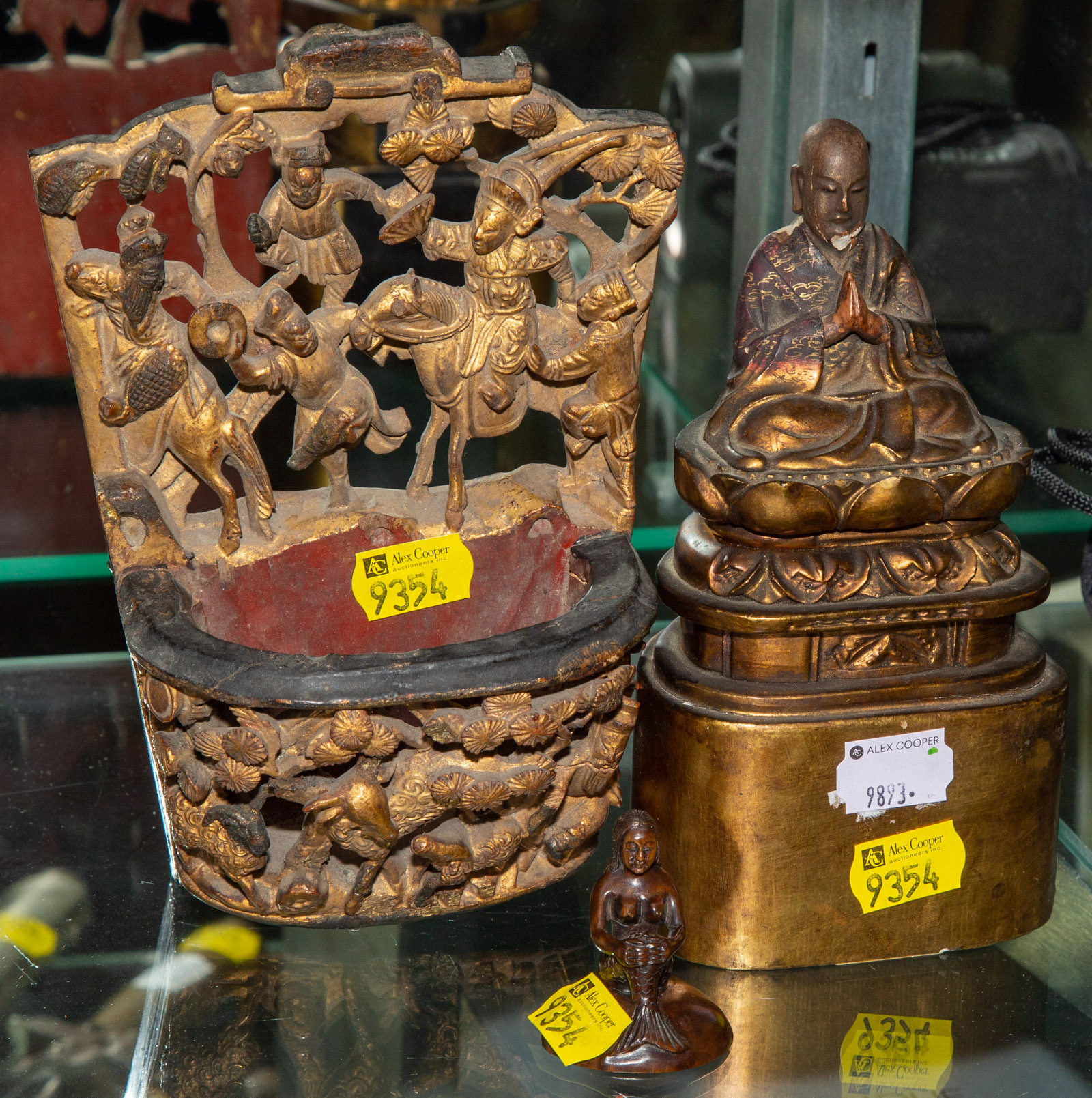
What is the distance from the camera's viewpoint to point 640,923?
55.2 inches

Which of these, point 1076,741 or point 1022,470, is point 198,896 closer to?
point 1022,470

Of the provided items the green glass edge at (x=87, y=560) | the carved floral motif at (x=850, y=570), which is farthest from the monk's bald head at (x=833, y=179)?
the green glass edge at (x=87, y=560)

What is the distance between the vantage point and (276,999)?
5.08ft

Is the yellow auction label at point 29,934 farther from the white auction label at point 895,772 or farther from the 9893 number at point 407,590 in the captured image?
the white auction label at point 895,772

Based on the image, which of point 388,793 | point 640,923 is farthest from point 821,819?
point 388,793

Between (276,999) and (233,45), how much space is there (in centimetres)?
144

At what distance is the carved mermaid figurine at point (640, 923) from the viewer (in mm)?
1391

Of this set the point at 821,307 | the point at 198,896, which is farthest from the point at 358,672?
the point at 821,307

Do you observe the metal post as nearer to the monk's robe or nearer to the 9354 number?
the monk's robe

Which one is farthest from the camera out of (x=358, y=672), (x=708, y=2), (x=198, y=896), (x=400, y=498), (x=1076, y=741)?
(x=708, y=2)

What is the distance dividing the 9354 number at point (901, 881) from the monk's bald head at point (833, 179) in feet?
2.06

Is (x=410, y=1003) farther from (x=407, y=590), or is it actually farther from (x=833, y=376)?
(x=833, y=376)

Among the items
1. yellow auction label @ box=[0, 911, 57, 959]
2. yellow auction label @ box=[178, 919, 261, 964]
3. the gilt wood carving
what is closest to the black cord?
the gilt wood carving

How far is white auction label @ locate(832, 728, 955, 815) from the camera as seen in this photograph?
58.6 inches
